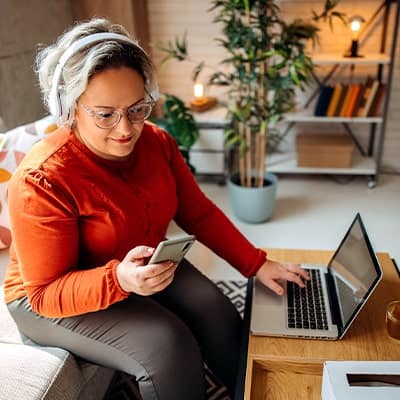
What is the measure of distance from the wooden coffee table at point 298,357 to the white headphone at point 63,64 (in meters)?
0.69

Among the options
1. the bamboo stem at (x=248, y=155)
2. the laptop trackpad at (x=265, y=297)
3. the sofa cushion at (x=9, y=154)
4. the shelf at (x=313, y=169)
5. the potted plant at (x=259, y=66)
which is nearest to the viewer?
the laptop trackpad at (x=265, y=297)

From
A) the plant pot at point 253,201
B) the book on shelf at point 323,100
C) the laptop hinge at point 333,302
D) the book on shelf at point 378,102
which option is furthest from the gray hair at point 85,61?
the book on shelf at point 378,102

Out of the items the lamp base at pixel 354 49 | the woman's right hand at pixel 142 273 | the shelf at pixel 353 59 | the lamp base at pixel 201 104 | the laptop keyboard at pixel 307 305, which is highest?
the lamp base at pixel 354 49

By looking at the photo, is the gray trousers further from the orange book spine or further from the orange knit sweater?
the orange book spine

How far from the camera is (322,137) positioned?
307 centimetres

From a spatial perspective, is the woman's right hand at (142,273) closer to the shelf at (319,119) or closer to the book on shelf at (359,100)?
the shelf at (319,119)

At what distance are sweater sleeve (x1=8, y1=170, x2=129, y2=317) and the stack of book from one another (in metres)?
2.18

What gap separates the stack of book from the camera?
2770 mm

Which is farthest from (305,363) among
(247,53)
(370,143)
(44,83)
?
(370,143)

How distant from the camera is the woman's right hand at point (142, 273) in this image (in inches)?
37.1

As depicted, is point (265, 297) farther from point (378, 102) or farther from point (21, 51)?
point (378, 102)

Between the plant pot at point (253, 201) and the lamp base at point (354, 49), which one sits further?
the lamp base at point (354, 49)

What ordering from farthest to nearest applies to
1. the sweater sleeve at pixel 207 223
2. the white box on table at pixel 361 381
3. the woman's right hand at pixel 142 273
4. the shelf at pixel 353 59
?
the shelf at pixel 353 59 < the sweater sleeve at pixel 207 223 < the woman's right hand at pixel 142 273 < the white box on table at pixel 361 381

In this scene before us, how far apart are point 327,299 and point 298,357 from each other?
23 cm
